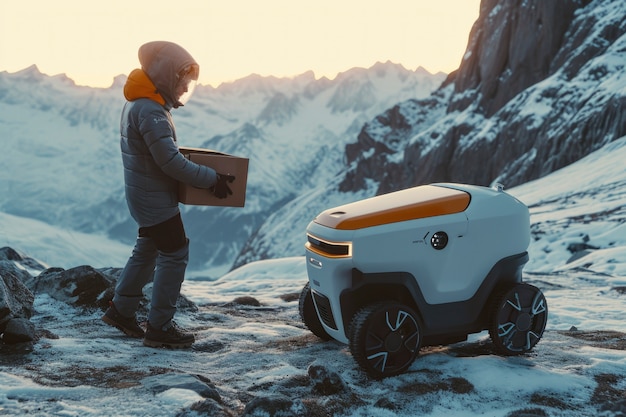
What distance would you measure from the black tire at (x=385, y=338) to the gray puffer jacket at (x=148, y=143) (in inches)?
74.3

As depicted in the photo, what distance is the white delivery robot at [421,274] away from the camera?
175 inches

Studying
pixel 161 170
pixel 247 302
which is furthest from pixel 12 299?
pixel 247 302

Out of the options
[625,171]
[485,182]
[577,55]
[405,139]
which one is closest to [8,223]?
[405,139]

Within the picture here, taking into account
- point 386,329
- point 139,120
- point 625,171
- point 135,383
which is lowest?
point 135,383

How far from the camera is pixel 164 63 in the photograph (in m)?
5.31

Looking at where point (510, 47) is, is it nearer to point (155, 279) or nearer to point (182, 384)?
point (155, 279)

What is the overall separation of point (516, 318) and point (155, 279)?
3114 mm

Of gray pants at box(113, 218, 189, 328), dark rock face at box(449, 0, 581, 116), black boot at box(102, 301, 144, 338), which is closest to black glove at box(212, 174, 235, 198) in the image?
gray pants at box(113, 218, 189, 328)

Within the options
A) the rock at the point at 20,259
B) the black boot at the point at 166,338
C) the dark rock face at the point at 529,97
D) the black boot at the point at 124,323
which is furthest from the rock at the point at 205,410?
the dark rock face at the point at 529,97

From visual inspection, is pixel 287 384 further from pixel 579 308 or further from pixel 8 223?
pixel 8 223

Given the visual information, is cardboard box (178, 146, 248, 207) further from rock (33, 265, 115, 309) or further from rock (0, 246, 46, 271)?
rock (0, 246, 46, 271)

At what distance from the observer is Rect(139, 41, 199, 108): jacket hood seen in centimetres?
532

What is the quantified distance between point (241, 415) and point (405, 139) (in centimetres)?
16599

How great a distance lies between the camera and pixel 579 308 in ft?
26.3
